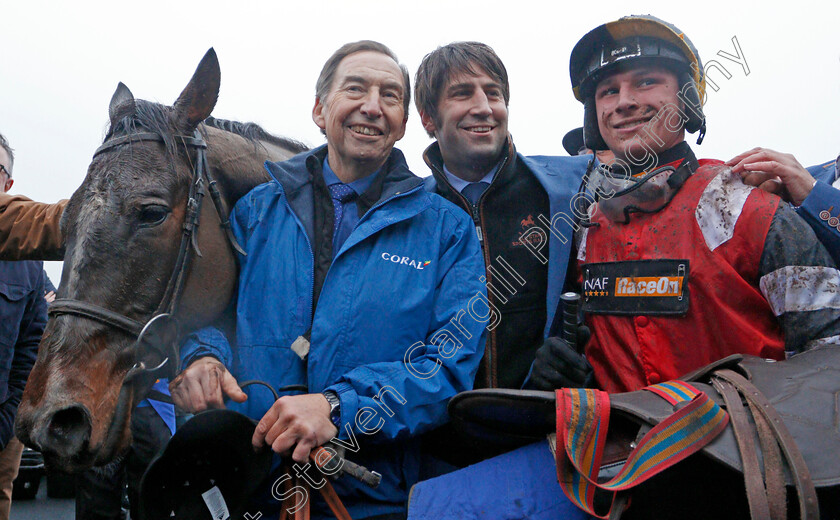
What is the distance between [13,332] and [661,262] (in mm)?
4513

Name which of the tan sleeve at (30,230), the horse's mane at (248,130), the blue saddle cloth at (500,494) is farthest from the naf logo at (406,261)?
the tan sleeve at (30,230)

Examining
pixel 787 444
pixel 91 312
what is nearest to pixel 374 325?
pixel 91 312

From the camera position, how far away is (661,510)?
51.6 inches

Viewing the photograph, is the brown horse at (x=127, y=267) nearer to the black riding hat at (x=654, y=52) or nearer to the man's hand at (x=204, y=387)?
the man's hand at (x=204, y=387)

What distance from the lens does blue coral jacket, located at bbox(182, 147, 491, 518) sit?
5.91ft

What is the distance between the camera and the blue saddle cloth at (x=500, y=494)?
1421 millimetres

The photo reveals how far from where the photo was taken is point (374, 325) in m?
1.92

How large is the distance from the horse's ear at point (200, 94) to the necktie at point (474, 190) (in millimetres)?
1311

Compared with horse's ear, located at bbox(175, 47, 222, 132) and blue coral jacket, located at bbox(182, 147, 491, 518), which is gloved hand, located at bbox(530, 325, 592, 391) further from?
horse's ear, located at bbox(175, 47, 222, 132)

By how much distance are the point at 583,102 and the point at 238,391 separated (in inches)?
86.9

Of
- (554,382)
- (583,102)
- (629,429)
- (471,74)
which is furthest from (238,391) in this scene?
(583,102)

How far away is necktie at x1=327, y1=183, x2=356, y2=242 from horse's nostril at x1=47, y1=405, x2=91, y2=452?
1.16m

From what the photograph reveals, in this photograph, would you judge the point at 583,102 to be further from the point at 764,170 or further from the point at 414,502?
the point at 414,502

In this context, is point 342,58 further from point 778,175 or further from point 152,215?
point 778,175
